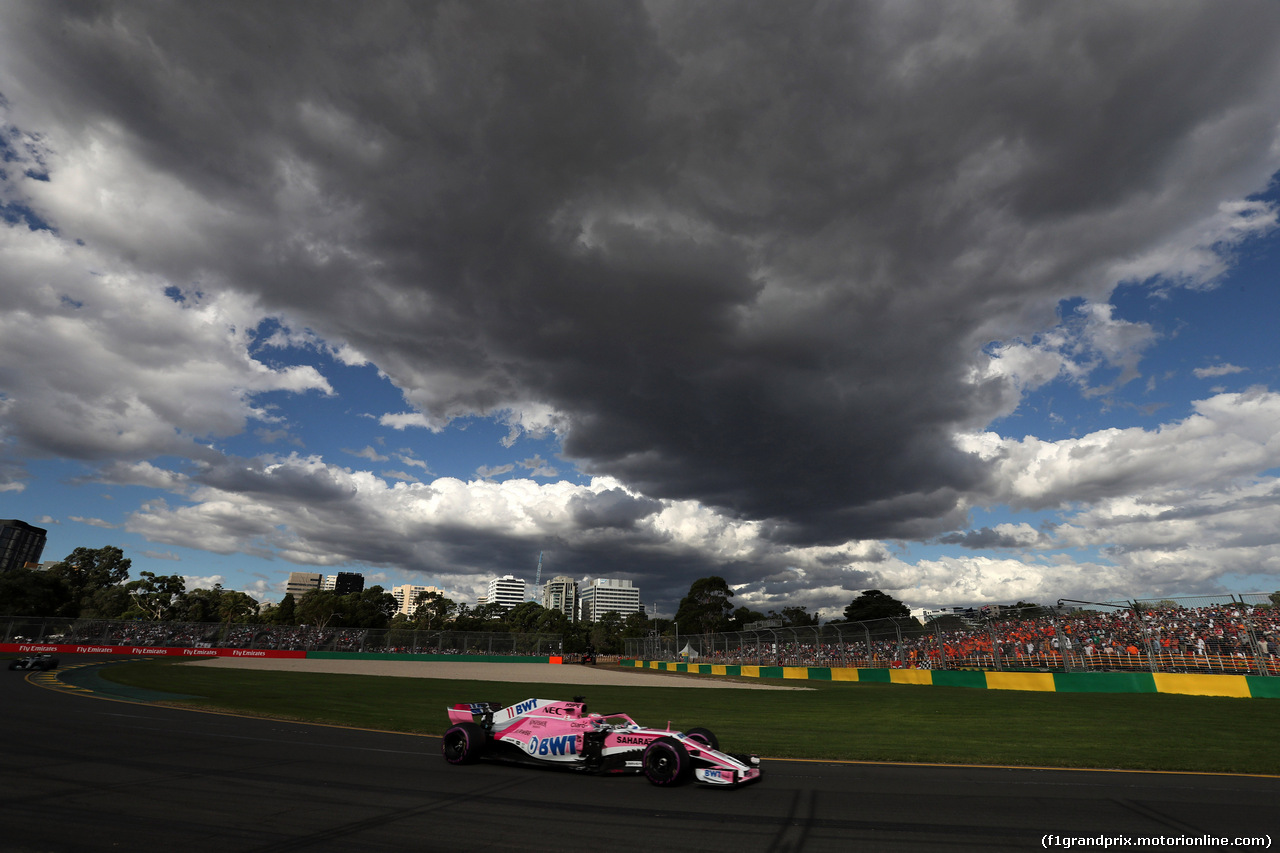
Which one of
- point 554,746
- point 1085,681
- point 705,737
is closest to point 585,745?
point 554,746

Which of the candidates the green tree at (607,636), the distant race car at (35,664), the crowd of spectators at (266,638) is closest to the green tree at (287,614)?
the crowd of spectators at (266,638)

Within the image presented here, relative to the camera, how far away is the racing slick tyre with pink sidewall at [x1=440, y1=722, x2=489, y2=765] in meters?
10.2

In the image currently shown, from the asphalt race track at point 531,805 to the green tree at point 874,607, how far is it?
105318 mm

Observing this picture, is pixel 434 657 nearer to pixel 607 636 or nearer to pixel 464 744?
pixel 464 744

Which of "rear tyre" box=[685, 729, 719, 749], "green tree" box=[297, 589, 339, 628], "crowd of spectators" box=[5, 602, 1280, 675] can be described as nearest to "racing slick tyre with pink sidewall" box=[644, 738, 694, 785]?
"rear tyre" box=[685, 729, 719, 749]

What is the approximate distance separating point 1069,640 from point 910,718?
46.5 feet

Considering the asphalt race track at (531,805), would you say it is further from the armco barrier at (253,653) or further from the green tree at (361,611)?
the green tree at (361,611)

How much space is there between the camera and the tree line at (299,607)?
8244 cm

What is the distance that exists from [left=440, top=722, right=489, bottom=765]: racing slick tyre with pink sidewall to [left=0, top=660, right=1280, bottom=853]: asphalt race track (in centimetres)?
24

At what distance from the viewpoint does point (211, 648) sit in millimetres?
60875

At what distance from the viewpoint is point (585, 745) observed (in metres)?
9.59

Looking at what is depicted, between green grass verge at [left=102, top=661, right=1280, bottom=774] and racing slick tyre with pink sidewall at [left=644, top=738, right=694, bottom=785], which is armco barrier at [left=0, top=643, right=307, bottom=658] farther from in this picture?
racing slick tyre with pink sidewall at [left=644, top=738, right=694, bottom=785]

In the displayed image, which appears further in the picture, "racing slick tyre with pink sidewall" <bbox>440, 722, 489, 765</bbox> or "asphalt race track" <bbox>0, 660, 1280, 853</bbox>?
"racing slick tyre with pink sidewall" <bbox>440, 722, 489, 765</bbox>

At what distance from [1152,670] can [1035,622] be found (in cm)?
417
